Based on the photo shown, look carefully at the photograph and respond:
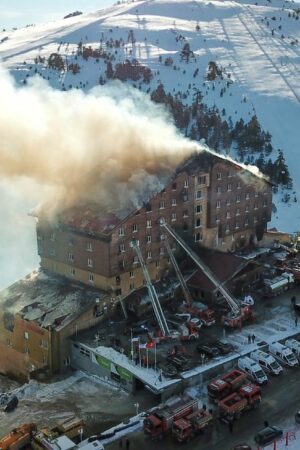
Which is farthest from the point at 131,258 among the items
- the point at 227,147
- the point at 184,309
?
the point at 227,147

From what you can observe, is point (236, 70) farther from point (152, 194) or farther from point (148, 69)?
point (152, 194)

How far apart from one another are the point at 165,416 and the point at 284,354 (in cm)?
907

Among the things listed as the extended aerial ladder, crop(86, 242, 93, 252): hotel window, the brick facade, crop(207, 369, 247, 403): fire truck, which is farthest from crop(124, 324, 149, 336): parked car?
crop(207, 369, 247, 403): fire truck

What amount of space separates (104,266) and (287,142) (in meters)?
61.1

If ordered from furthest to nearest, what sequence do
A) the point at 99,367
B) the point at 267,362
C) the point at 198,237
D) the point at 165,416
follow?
the point at 198,237 → the point at 99,367 → the point at 267,362 → the point at 165,416

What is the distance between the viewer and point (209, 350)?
116 ft

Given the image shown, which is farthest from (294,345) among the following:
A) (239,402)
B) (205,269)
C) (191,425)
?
(191,425)

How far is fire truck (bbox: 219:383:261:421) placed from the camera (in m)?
29.7

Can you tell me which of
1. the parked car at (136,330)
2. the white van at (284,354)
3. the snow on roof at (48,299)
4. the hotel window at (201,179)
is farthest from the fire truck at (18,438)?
the hotel window at (201,179)

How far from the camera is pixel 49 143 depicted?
143 feet

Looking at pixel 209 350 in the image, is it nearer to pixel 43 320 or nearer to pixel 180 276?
pixel 180 276

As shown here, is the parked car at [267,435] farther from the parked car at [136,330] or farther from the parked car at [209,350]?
the parked car at [136,330]

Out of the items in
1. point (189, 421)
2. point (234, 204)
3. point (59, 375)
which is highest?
point (234, 204)

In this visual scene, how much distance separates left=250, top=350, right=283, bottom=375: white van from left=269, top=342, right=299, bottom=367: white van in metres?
0.80
